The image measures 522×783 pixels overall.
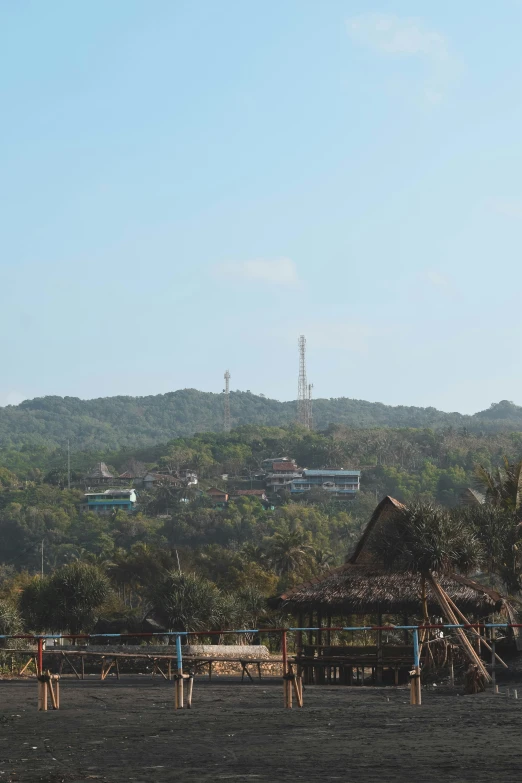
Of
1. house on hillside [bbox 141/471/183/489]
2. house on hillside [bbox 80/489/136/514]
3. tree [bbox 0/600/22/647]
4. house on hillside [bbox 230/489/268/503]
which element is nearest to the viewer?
tree [bbox 0/600/22/647]

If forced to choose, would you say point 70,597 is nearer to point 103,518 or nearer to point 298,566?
point 298,566

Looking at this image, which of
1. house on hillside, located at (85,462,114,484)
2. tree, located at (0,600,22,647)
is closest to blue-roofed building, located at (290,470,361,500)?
house on hillside, located at (85,462,114,484)

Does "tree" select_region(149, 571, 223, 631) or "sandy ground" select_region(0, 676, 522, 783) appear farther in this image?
"tree" select_region(149, 571, 223, 631)

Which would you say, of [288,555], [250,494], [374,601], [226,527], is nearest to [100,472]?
[250,494]

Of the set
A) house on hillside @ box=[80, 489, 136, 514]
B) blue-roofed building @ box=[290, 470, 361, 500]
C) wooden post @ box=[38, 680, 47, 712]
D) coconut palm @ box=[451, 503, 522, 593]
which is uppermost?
blue-roofed building @ box=[290, 470, 361, 500]

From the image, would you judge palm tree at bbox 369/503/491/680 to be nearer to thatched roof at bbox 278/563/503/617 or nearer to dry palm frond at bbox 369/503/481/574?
dry palm frond at bbox 369/503/481/574

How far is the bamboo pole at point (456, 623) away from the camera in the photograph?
81.8 feet

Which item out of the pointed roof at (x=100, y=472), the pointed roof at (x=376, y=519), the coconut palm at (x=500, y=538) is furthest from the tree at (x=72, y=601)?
the pointed roof at (x=100, y=472)

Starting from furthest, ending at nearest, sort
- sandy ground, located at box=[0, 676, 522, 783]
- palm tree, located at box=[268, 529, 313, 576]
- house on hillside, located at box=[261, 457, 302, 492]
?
house on hillside, located at box=[261, 457, 302, 492] → palm tree, located at box=[268, 529, 313, 576] → sandy ground, located at box=[0, 676, 522, 783]

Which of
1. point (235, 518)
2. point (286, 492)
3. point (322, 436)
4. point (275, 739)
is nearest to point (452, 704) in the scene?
point (275, 739)

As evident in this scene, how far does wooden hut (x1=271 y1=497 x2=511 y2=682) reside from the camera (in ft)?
Result: 92.9

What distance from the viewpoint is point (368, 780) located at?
9859 millimetres

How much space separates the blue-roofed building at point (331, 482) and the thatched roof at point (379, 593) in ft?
396

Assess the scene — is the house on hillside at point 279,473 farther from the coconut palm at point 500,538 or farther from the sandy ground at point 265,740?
the sandy ground at point 265,740
